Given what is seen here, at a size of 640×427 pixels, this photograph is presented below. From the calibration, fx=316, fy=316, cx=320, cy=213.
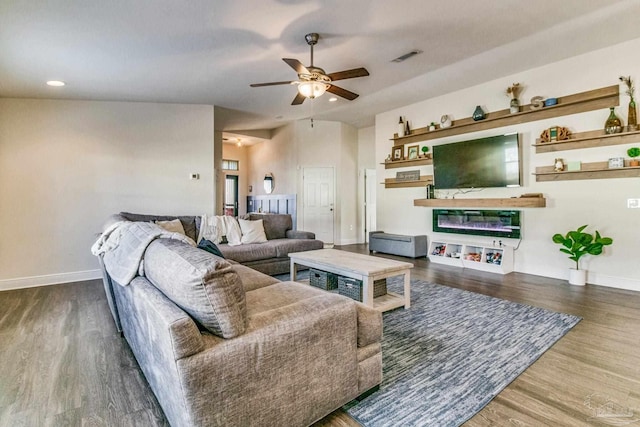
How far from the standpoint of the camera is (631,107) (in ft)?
12.1

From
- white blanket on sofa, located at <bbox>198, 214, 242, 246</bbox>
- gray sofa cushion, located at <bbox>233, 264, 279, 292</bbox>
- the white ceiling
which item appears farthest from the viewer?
white blanket on sofa, located at <bbox>198, 214, 242, 246</bbox>

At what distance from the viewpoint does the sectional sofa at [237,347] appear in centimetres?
118

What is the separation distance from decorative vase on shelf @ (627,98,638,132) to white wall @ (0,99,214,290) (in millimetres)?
5799

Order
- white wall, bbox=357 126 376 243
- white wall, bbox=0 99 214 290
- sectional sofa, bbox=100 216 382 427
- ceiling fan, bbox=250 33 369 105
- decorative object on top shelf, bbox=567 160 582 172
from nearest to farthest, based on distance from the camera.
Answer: sectional sofa, bbox=100 216 382 427
ceiling fan, bbox=250 33 369 105
decorative object on top shelf, bbox=567 160 582 172
white wall, bbox=0 99 214 290
white wall, bbox=357 126 376 243

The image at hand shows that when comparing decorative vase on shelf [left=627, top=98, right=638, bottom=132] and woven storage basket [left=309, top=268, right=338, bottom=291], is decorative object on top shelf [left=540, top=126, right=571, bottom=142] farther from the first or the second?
woven storage basket [left=309, top=268, right=338, bottom=291]

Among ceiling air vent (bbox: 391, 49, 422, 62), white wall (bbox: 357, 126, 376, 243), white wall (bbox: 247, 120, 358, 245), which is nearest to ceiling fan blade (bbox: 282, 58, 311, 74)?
ceiling air vent (bbox: 391, 49, 422, 62)

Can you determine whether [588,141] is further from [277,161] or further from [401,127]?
[277,161]

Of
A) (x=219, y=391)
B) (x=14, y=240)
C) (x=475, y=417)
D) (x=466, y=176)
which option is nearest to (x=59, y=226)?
(x=14, y=240)

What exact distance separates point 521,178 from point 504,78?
1550 millimetres

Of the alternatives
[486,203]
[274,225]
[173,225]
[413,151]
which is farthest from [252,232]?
[486,203]

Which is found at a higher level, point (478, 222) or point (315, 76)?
point (315, 76)

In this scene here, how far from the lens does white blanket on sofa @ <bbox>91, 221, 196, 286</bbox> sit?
1.84 metres

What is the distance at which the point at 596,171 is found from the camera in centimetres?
396

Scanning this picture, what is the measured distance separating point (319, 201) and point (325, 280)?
445cm
